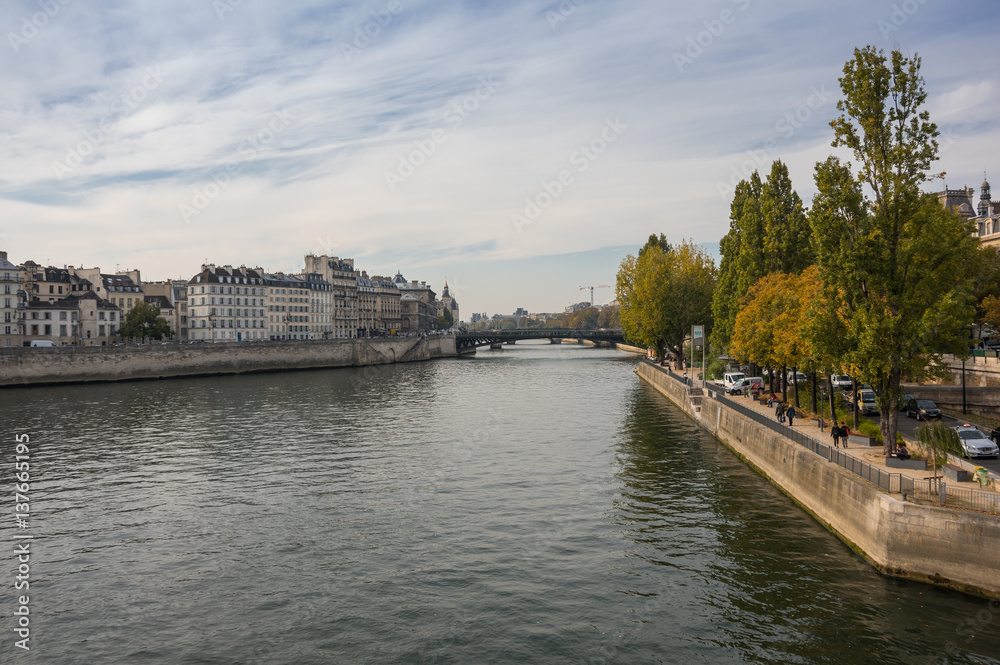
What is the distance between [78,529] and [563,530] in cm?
1923

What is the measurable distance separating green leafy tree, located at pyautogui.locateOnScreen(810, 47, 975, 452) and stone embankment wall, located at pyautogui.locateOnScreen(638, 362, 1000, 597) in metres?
3.68

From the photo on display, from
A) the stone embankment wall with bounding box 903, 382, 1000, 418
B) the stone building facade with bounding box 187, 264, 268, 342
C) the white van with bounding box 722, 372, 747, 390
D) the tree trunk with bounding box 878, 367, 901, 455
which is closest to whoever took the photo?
the tree trunk with bounding box 878, 367, 901, 455

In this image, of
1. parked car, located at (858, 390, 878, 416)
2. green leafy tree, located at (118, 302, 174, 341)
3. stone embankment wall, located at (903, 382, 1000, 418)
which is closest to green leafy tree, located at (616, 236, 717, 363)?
stone embankment wall, located at (903, 382, 1000, 418)

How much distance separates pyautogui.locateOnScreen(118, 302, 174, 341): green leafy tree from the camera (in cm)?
12662

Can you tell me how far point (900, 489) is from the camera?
69.6 feet

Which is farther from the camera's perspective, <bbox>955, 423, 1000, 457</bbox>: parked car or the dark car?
the dark car

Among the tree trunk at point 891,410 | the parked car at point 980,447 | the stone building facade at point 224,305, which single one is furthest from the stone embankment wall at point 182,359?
the parked car at point 980,447

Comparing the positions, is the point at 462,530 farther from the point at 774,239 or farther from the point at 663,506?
the point at 774,239

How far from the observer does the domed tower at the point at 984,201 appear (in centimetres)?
9394

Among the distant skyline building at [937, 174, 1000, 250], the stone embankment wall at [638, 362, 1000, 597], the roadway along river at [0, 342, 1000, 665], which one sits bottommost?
the roadway along river at [0, 342, 1000, 665]

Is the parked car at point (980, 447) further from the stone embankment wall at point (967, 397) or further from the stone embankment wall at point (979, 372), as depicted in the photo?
the stone embankment wall at point (979, 372)

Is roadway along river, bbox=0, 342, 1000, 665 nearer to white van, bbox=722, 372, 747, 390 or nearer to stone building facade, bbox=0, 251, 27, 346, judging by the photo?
white van, bbox=722, 372, 747, 390

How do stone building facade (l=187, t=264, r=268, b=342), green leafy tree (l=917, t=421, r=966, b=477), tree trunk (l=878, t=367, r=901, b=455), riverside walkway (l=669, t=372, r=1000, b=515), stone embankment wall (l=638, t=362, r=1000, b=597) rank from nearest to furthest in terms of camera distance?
stone embankment wall (l=638, t=362, r=1000, b=597) < riverside walkway (l=669, t=372, r=1000, b=515) < green leafy tree (l=917, t=421, r=966, b=477) < tree trunk (l=878, t=367, r=901, b=455) < stone building facade (l=187, t=264, r=268, b=342)

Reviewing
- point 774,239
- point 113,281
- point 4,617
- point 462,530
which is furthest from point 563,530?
point 113,281
